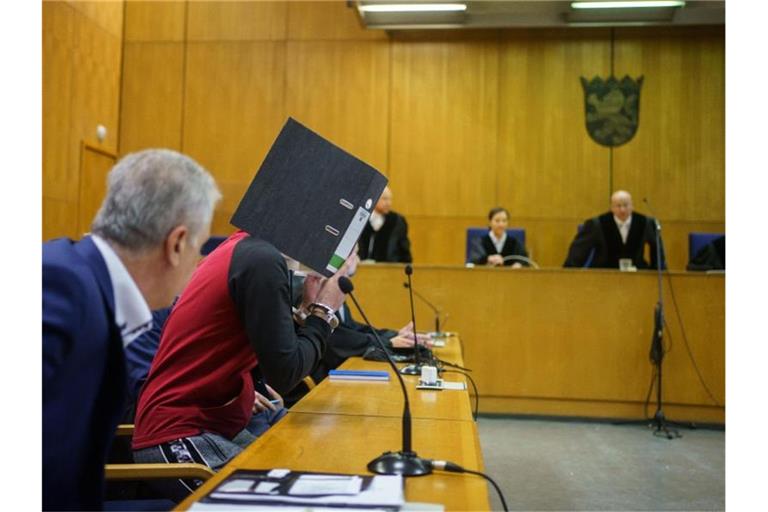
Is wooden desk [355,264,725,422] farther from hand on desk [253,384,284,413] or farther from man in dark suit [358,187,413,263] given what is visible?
hand on desk [253,384,284,413]

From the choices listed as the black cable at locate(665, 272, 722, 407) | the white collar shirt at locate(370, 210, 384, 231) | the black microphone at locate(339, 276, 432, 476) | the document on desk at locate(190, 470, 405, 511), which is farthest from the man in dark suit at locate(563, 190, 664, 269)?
the document on desk at locate(190, 470, 405, 511)

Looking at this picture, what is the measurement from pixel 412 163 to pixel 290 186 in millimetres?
5695

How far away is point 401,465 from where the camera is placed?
1269 mm

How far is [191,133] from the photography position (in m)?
7.59

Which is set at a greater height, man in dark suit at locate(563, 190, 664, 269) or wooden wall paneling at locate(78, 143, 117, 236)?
wooden wall paneling at locate(78, 143, 117, 236)

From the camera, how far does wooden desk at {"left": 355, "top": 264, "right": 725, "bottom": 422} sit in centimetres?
470

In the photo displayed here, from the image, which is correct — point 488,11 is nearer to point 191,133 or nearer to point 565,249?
point 565,249

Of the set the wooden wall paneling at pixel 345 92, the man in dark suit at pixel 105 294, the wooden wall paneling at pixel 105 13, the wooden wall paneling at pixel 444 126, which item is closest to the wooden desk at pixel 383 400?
the man in dark suit at pixel 105 294

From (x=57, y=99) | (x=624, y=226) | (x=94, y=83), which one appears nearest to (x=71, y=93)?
(x=57, y=99)

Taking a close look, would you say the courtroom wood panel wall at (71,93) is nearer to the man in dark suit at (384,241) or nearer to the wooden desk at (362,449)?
the man in dark suit at (384,241)

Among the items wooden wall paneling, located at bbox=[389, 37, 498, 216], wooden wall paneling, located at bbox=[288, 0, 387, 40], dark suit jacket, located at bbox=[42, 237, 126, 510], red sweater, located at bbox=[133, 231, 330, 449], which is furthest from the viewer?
wooden wall paneling, located at bbox=[288, 0, 387, 40]

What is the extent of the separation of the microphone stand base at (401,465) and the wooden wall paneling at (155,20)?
7.24 m

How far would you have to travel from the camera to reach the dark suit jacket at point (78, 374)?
98cm

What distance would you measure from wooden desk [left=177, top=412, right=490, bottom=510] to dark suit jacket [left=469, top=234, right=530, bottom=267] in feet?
14.1
